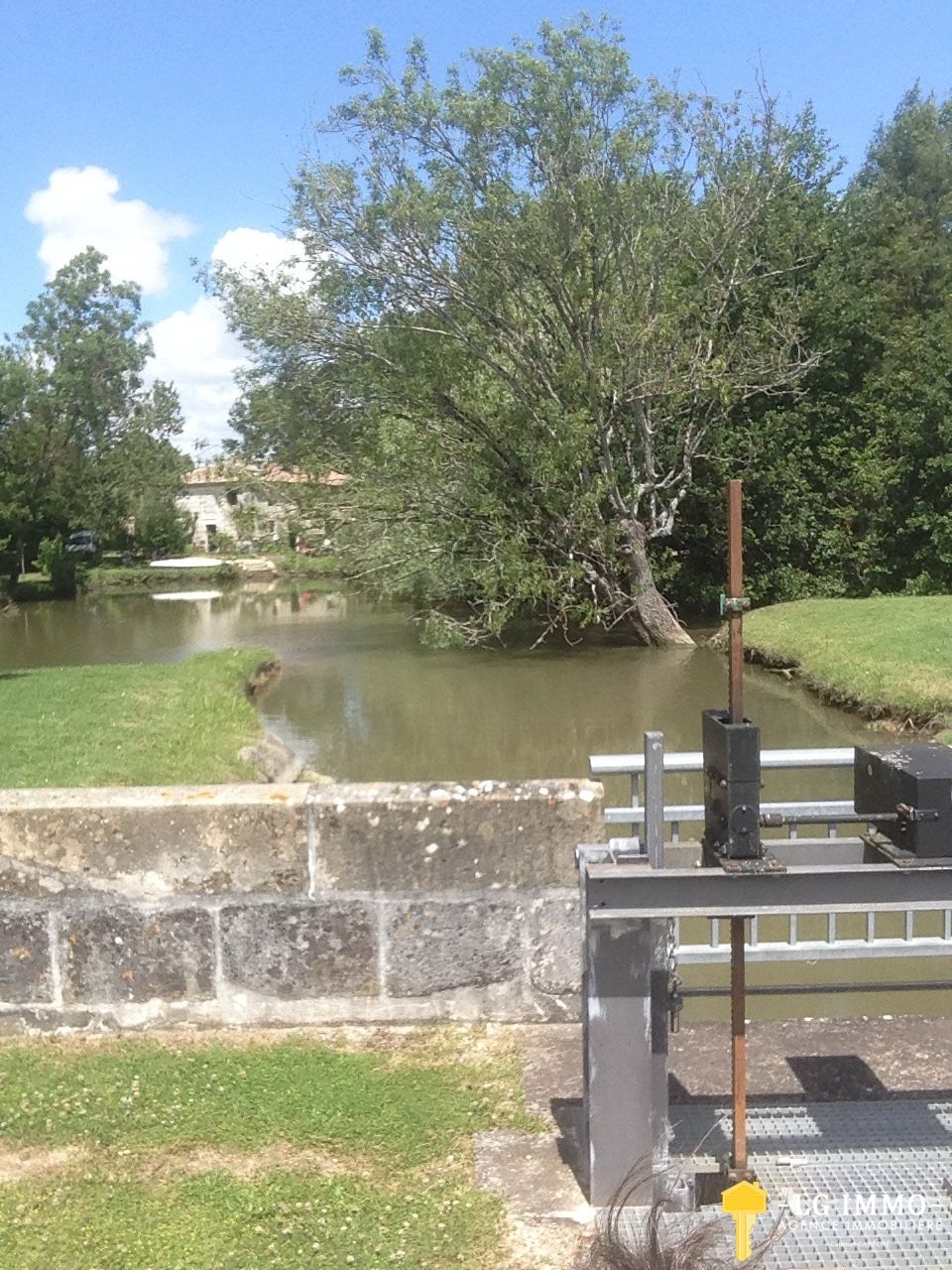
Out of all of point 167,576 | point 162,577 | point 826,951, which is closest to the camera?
point 826,951

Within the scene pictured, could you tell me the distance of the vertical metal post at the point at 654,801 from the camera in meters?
3.15

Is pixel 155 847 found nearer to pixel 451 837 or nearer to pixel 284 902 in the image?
pixel 284 902

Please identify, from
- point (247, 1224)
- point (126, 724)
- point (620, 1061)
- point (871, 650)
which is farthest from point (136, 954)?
point (871, 650)

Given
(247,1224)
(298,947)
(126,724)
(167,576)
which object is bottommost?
(126,724)

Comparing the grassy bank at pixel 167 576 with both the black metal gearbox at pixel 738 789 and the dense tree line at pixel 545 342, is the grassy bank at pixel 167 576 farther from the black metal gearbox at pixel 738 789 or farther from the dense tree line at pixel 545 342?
the black metal gearbox at pixel 738 789

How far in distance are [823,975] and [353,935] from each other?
11.9 ft

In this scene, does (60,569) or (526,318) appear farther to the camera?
(60,569)

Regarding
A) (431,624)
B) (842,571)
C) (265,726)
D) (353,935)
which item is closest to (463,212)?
(431,624)

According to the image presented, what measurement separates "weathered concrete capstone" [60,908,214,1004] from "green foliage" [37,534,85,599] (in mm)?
47344

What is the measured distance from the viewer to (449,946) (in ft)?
13.6

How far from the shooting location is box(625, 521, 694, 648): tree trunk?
23.7 metres

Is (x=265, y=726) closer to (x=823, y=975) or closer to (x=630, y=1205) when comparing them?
(x=823, y=975)

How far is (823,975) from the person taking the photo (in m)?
6.74

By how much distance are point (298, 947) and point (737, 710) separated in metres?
1.99
